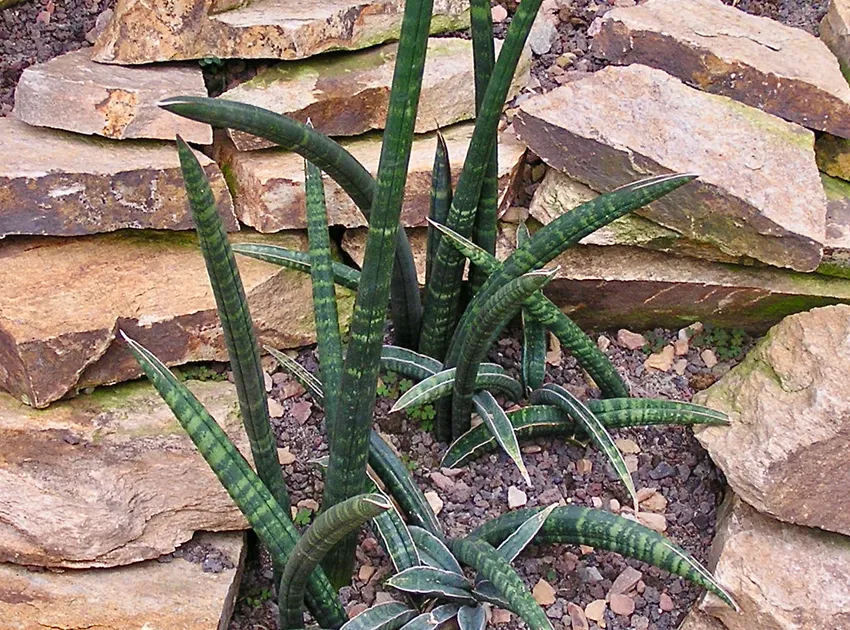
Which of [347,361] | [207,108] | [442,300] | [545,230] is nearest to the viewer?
[207,108]

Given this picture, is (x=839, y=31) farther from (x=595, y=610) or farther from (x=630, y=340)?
(x=595, y=610)

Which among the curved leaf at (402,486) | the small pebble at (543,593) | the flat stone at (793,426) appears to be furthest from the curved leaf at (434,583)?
the flat stone at (793,426)

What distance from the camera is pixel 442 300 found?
2000 mm

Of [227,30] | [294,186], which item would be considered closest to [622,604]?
[294,186]

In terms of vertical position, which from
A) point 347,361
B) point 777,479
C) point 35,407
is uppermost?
point 347,361

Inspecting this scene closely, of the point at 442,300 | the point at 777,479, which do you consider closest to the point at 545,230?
the point at 442,300

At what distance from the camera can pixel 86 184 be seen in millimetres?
2012

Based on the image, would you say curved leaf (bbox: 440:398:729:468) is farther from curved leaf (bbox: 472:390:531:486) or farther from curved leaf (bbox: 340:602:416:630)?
curved leaf (bbox: 340:602:416:630)

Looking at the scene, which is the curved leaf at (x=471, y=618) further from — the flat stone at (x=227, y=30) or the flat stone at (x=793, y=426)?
the flat stone at (x=227, y=30)

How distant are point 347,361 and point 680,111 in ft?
4.29

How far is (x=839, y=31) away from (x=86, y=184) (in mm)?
1951

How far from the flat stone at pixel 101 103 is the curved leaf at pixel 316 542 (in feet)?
3.62

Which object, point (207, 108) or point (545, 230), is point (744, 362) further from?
point (207, 108)

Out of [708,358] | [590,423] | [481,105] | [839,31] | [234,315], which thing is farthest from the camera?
[839,31]
